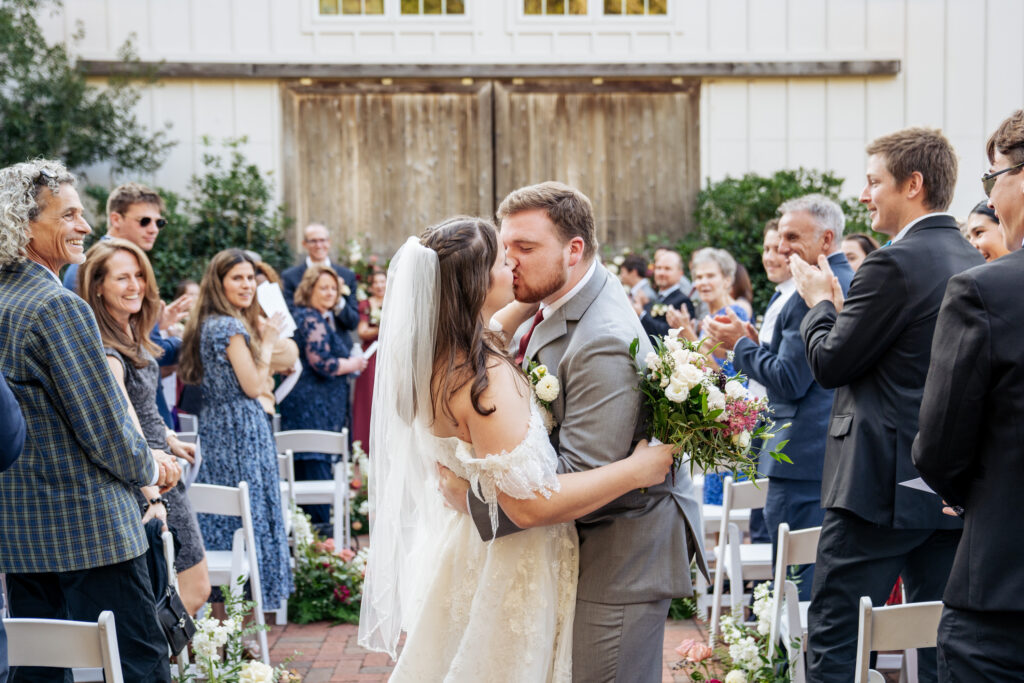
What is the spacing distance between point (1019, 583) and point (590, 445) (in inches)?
43.6

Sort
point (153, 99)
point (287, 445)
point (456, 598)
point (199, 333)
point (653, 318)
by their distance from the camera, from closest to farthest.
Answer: point (456, 598), point (199, 333), point (287, 445), point (653, 318), point (153, 99)

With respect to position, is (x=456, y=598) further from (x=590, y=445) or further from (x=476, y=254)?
(x=476, y=254)

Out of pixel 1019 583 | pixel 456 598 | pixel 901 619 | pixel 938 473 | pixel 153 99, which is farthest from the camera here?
pixel 153 99

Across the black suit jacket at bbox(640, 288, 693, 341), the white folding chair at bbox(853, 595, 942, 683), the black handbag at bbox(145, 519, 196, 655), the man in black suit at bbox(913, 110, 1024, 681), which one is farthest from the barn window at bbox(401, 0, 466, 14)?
the white folding chair at bbox(853, 595, 942, 683)

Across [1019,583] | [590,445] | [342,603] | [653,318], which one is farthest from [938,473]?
[653,318]

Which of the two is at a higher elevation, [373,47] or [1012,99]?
[373,47]

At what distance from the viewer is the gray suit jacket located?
2.78m

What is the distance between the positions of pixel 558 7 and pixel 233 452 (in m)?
7.59

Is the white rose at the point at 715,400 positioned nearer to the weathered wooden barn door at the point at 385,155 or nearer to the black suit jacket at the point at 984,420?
the black suit jacket at the point at 984,420

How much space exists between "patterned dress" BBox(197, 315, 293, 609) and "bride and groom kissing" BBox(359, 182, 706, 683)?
283 centimetres

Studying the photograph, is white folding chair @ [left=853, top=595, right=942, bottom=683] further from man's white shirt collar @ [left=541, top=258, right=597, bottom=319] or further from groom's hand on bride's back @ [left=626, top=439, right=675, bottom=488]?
man's white shirt collar @ [left=541, top=258, right=597, bottom=319]

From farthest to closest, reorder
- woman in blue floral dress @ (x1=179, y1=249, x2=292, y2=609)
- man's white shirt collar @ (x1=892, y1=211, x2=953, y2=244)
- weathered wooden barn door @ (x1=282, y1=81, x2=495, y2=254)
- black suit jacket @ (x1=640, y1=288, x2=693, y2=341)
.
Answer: weathered wooden barn door @ (x1=282, y1=81, x2=495, y2=254)
black suit jacket @ (x1=640, y1=288, x2=693, y2=341)
woman in blue floral dress @ (x1=179, y1=249, x2=292, y2=609)
man's white shirt collar @ (x1=892, y1=211, x2=953, y2=244)

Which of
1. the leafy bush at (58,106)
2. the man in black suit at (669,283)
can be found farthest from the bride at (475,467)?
the leafy bush at (58,106)

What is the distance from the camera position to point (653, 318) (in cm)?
805
